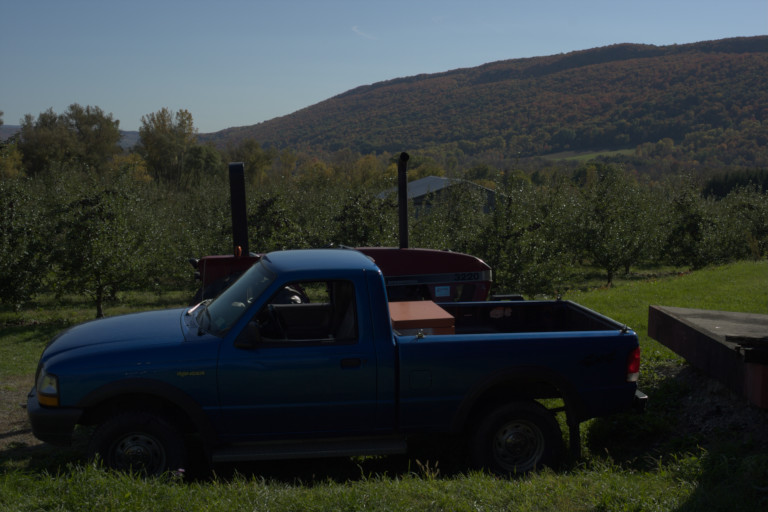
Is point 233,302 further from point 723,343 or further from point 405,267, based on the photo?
point 723,343

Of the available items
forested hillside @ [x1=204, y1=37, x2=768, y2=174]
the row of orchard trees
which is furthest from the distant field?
the row of orchard trees

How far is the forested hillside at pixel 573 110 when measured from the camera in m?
97.5

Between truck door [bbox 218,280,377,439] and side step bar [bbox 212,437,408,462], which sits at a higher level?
truck door [bbox 218,280,377,439]

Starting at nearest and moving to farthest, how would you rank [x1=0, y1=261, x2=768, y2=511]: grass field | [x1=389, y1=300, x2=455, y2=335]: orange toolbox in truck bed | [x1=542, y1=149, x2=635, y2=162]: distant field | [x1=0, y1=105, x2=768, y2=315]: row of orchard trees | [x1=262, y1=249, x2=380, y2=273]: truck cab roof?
[x1=0, y1=261, x2=768, y2=511]: grass field, [x1=262, y1=249, x2=380, y2=273]: truck cab roof, [x1=389, y1=300, x2=455, y2=335]: orange toolbox in truck bed, [x1=0, y1=105, x2=768, y2=315]: row of orchard trees, [x1=542, y1=149, x2=635, y2=162]: distant field

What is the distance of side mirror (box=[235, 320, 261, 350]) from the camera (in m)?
4.64

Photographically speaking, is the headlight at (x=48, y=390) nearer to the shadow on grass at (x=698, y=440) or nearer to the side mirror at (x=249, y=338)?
the side mirror at (x=249, y=338)

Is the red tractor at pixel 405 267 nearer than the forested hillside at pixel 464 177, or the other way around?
the red tractor at pixel 405 267

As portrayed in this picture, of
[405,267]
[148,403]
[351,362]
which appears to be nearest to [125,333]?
[148,403]

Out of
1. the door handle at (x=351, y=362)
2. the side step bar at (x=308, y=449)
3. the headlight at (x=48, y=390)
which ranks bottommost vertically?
the side step bar at (x=308, y=449)

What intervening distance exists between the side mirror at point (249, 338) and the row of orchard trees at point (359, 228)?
5.15 m

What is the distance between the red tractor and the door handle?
357cm

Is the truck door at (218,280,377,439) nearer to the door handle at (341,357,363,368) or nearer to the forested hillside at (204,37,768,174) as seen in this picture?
the door handle at (341,357,363,368)

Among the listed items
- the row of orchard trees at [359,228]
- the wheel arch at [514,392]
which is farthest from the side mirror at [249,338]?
the row of orchard trees at [359,228]

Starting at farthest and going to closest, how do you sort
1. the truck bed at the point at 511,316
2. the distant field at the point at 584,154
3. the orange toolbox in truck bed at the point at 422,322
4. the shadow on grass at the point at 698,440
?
1. the distant field at the point at 584,154
2. the truck bed at the point at 511,316
3. the orange toolbox in truck bed at the point at 422,322
4. the shadow on grass at the point at 698,440
